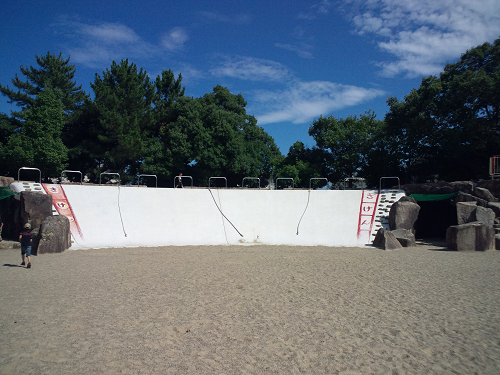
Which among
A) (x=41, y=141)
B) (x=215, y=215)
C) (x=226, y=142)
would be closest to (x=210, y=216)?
(x=215, y=215)

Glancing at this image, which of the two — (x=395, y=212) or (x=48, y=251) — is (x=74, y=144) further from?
(x=395, y=212)

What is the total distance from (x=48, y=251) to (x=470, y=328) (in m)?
10.5

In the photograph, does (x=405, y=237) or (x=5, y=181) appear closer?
(x=405, y=237)

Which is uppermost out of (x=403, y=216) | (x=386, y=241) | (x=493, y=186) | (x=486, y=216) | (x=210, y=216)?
(x=493, y=186)

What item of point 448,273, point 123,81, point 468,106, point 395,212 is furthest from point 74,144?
point 468,106

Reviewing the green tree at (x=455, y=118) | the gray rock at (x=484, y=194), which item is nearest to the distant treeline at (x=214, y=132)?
the green tree at (x=455, y=118)

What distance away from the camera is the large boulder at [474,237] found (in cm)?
1002

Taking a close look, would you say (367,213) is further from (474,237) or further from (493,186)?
(493,186)

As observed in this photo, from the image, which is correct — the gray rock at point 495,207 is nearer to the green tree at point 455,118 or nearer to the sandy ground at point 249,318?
the sandy ground at point 249,318

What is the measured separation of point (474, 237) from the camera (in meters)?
10.1

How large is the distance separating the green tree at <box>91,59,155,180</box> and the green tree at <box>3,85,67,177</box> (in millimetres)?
2461

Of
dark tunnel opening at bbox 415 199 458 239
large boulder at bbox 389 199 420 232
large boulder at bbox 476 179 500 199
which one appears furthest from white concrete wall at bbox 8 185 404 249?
large boulder at bbox 476 179 500 199

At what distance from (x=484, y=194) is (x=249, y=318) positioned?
12117 millimetres

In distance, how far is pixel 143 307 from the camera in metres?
5.02
